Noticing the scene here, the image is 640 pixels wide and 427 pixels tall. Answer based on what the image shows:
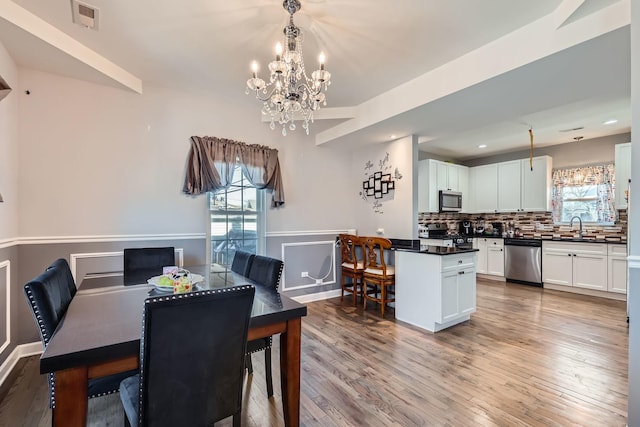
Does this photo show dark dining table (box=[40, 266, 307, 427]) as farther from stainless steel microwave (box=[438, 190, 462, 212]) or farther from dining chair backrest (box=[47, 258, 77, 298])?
stainless steel microwave (box=[438, 190, 462, 212])

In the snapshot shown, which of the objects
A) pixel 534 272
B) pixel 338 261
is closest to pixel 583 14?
pixel 338 261

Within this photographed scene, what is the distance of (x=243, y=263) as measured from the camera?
101 inches

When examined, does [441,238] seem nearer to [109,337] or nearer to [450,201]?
[450,201]

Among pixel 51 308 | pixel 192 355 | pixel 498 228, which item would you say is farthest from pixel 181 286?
pixel 498 228

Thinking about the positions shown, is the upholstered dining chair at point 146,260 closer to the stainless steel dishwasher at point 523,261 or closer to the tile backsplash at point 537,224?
the tile backsplash at point 537,224

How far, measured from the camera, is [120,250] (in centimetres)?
306

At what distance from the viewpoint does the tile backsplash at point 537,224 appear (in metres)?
4.79

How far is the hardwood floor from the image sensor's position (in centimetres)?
186

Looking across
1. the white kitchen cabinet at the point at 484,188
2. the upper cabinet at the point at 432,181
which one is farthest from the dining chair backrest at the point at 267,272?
the white kitchen cabinet at the point at 484,188

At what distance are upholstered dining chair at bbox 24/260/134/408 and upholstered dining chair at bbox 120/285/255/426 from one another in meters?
0.23

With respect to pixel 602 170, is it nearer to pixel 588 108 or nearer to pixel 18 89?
pixel 588 108

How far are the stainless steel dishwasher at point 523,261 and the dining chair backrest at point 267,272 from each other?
5138mm

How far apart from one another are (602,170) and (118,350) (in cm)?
685

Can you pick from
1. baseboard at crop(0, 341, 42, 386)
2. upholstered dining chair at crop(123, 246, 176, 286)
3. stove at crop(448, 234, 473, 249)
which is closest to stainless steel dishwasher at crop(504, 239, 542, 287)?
stove at crop(448, 234, 473, 249)
